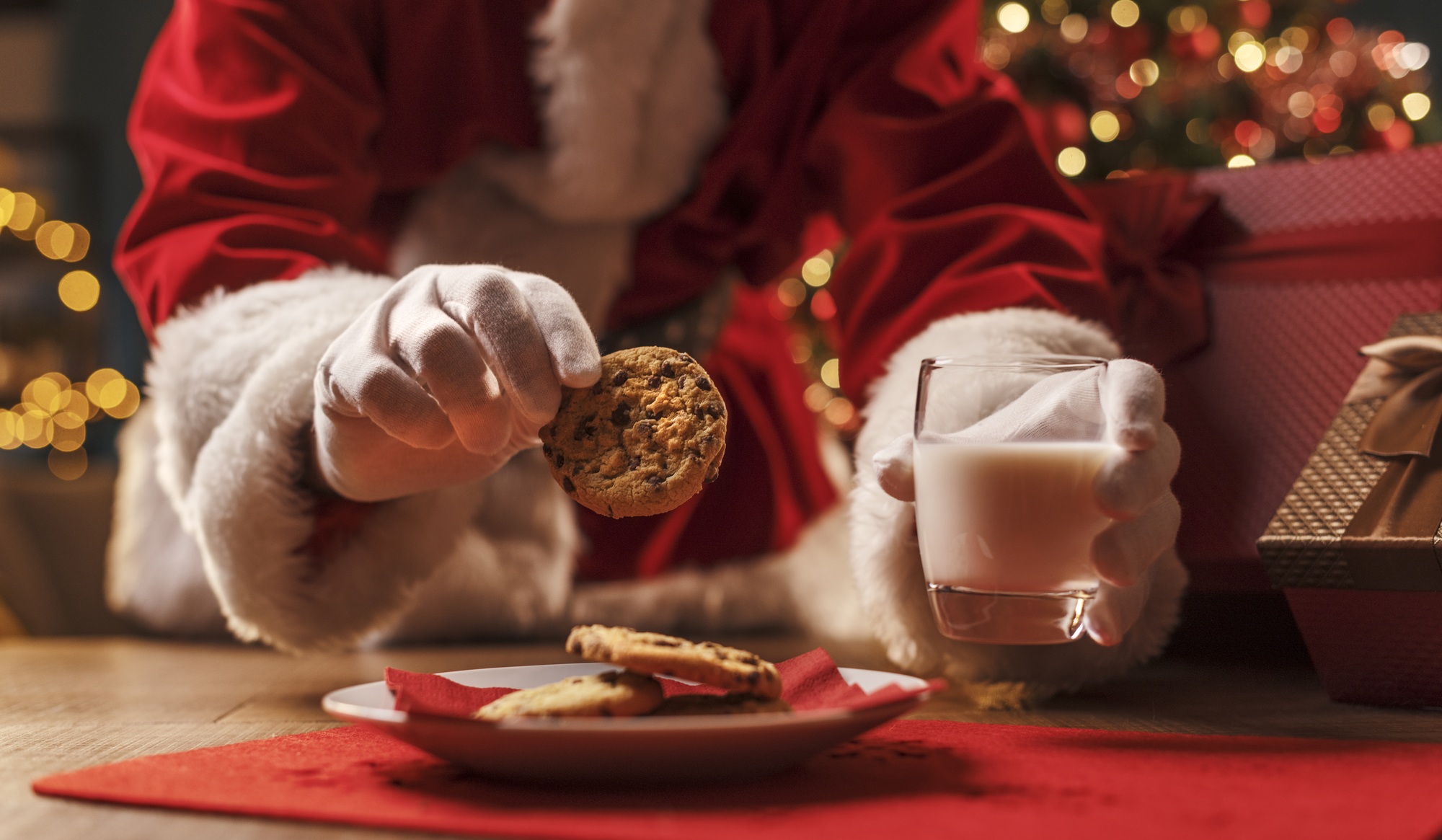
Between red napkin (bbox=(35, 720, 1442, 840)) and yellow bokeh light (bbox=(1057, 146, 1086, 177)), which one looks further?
yellow bokeh light (bbox=(1057, 146, 1086, 177))

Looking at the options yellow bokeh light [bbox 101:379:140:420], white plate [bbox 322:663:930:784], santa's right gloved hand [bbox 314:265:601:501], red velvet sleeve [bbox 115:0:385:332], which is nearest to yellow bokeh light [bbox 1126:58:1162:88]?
red velvet sleeve [bbox 115:0:385:332]

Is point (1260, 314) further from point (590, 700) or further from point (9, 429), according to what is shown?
point (9, 429)

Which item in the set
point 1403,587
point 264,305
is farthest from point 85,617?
point 1403,587

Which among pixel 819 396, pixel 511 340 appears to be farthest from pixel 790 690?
pixel 819 396

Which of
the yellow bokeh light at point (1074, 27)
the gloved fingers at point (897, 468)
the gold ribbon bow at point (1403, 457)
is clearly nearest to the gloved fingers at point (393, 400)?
the gloved fingers at point (897, 468)

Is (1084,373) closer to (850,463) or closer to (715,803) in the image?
(715,803)

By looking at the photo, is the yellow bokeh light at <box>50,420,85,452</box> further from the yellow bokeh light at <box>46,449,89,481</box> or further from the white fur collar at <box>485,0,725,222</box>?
the white fur collar at <box>485,0,725,222</box>

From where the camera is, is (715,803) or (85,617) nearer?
(715,803)
